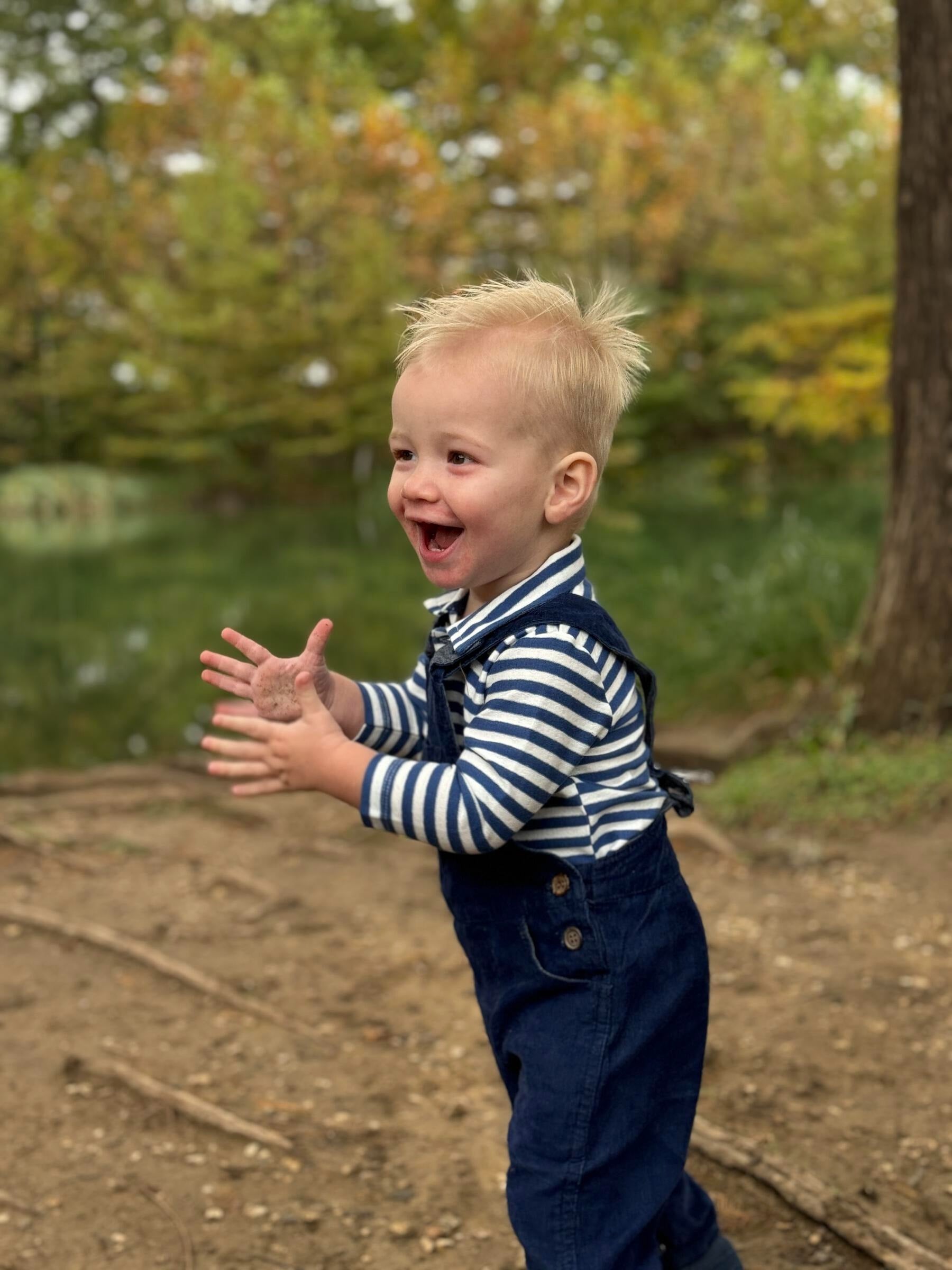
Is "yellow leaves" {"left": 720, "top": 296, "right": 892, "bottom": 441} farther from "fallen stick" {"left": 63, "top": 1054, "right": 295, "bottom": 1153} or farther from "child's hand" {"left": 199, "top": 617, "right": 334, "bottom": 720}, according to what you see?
"child's hand" {"left": 199, "top": 617, "right": 334, "bottom": 720}

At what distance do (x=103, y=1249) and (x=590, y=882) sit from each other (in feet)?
3.79

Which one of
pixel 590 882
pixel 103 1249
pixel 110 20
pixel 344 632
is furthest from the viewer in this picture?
pixel 110 20

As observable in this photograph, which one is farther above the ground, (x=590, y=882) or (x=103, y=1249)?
(x=590, y=882)

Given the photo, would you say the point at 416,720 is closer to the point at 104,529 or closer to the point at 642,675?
the point at 642,675

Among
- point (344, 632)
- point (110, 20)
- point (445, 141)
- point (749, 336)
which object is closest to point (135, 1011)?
point (344, 632)

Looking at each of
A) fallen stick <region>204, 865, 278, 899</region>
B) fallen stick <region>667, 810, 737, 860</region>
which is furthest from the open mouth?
fallen stick <region>667, 810, 737, 860</region>

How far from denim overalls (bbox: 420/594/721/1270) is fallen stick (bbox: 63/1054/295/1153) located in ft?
3.02

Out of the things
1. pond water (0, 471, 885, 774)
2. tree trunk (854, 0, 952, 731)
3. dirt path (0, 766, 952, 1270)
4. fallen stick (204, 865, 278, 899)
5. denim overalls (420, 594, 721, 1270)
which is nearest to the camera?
denim overalls (420, 594, 721, 1270)

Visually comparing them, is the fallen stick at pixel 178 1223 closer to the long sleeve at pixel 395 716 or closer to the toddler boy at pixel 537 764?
the toddler boy at pixel 537 764

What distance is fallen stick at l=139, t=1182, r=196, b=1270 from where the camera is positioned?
2.10 m

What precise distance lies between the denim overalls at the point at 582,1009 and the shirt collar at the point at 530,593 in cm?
2

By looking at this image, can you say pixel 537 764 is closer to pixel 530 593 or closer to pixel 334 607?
pixel 530 593

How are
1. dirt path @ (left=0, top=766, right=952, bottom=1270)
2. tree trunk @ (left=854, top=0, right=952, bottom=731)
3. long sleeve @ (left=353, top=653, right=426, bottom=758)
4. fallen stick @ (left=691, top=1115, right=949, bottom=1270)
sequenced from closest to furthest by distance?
long sleeve @ (left=353, top=653, right=426, bottom=758) < fallen stick @ (left=691, top=1115, right=949, bottom=1270) < dirt path @ (left=0, top=766, right=952, bottom=1270) < tree trunk @ (left=854, top=0, right=952, bottom=731)

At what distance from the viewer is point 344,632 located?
8992 mm
